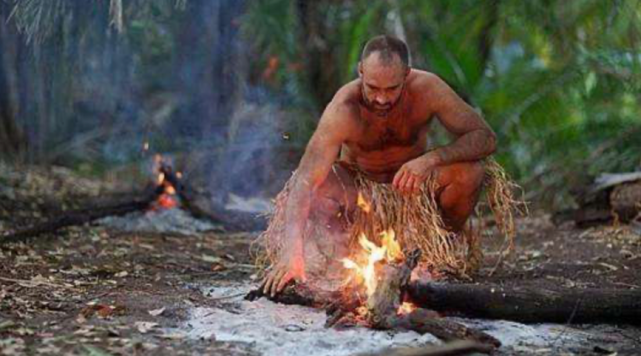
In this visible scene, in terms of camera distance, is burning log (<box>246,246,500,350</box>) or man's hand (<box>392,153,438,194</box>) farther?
man's hand (<box>392,153,438,194</box>)

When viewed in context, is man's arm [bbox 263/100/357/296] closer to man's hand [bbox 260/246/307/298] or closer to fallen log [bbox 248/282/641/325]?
man's hand [bbox 260/246/307/298]

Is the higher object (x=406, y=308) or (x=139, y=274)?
(x=406, y=308)

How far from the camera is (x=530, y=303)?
351 cm

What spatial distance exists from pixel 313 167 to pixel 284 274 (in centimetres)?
54

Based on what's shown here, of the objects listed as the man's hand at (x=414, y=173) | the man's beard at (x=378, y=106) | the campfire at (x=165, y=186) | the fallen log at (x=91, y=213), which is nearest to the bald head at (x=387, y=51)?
the man's beard at (x=378, y=106)

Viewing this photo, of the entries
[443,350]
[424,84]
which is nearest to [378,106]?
[424,84]

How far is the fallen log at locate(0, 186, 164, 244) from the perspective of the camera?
→ 17.4 ft

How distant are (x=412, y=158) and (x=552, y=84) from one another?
428 centimetres

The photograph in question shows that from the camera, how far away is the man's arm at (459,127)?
4.14 m

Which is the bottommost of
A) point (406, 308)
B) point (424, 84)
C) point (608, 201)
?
point (406, 308)

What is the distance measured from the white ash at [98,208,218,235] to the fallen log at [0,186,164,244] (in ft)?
0.19

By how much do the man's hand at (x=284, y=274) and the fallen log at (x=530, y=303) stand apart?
1.59ft

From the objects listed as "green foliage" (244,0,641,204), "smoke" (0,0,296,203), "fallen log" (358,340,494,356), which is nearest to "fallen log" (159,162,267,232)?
"smoke" (0,0,296,203)

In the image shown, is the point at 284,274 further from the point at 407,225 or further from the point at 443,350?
the point at 443,350
